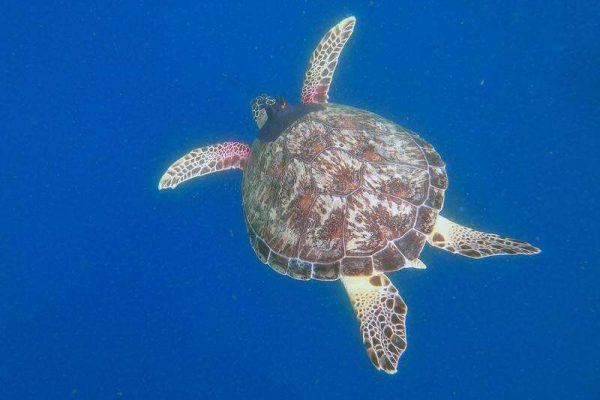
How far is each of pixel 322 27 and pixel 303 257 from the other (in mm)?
3056

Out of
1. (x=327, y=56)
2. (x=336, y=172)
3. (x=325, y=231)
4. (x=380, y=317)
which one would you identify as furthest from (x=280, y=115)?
(x=380, y=317)

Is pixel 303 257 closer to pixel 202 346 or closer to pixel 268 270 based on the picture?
pixel 268 270

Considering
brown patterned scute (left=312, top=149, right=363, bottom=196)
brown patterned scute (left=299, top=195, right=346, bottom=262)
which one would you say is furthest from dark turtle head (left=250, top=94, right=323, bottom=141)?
brown patterned scute (left=299, top=195, right=346, bottom=262)

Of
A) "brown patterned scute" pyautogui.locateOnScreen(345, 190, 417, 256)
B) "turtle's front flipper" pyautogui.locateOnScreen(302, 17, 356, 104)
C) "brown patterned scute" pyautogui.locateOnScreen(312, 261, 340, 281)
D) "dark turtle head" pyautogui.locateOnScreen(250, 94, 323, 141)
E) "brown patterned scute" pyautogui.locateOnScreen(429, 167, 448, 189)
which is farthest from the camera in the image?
"turtle's front flipper" pyautogui.locateOnScreen(302, 17, 356, 104)

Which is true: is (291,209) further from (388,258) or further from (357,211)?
(388,258)

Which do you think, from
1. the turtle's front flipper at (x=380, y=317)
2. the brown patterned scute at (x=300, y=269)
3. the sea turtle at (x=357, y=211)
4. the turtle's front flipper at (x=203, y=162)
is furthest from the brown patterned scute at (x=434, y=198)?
the turtle's front flipper at (x=203, y=162)

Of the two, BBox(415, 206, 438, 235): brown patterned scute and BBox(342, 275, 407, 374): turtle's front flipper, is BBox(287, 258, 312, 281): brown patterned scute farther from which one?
BBox(415, 206, 438, 235): brown patterned scute

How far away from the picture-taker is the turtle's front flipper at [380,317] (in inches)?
140

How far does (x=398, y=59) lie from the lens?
5047 mm

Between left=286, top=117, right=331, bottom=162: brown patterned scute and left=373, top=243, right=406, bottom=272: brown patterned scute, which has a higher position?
left=286, top=117, right=331, bottom=162: brown patterned scute

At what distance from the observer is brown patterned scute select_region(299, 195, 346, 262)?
3541mm

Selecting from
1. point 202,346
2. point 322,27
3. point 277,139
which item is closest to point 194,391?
point 202,346

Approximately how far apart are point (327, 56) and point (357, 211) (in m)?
2.20

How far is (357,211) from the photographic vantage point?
3.52 meters
